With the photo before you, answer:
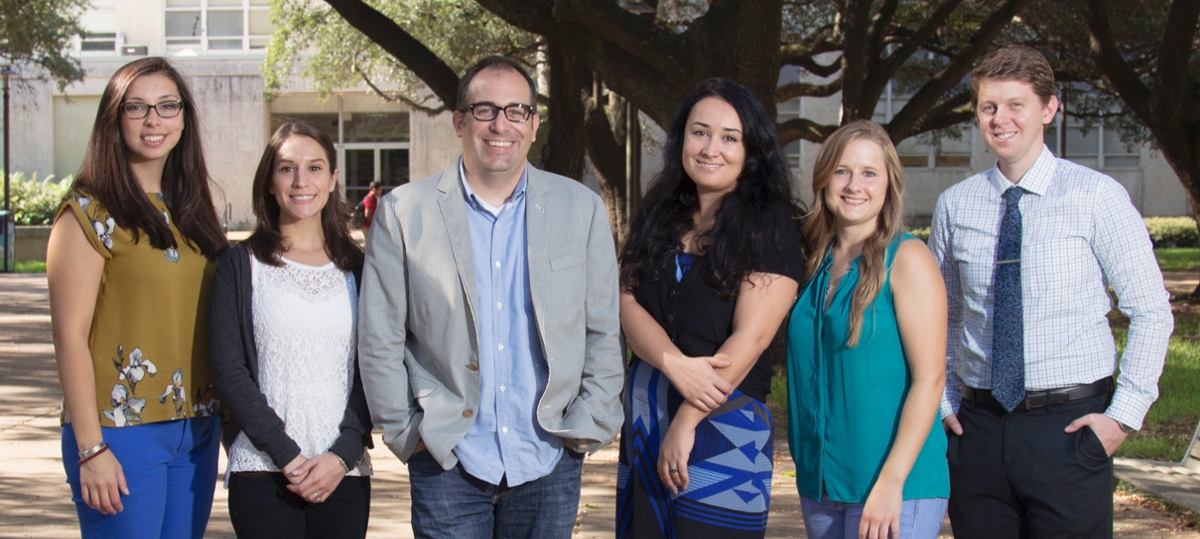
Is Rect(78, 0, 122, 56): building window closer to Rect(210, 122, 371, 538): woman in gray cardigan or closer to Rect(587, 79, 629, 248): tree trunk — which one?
Rect(587, 79, 629, 248): tree trunk

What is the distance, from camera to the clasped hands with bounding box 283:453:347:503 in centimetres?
308

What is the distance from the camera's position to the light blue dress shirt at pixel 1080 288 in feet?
10.4

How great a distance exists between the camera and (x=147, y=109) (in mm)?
3262

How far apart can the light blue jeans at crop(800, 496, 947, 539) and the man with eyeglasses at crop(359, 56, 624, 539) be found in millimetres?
692

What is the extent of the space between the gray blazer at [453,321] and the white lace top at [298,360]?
202mm

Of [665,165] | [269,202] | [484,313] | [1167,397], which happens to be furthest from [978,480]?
[1167,397]

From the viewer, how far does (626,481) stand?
129 inches

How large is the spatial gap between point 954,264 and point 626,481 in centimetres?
135

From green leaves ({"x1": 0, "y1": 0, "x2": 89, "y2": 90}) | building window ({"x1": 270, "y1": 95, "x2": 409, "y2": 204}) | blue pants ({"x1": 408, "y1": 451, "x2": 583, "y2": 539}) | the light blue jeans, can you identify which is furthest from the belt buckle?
building window ({"x1": 270, "y1": 95, "x2": 409, "y2": 204})

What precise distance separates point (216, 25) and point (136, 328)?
3675cm

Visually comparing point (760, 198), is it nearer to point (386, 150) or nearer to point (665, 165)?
point (665, 165)

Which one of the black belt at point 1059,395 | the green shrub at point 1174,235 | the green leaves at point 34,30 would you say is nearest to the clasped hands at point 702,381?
the black belt at point 1059,395

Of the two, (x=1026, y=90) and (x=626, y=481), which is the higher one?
(x=1026, y=90)

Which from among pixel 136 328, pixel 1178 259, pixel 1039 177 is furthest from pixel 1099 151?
pixel 136 328
